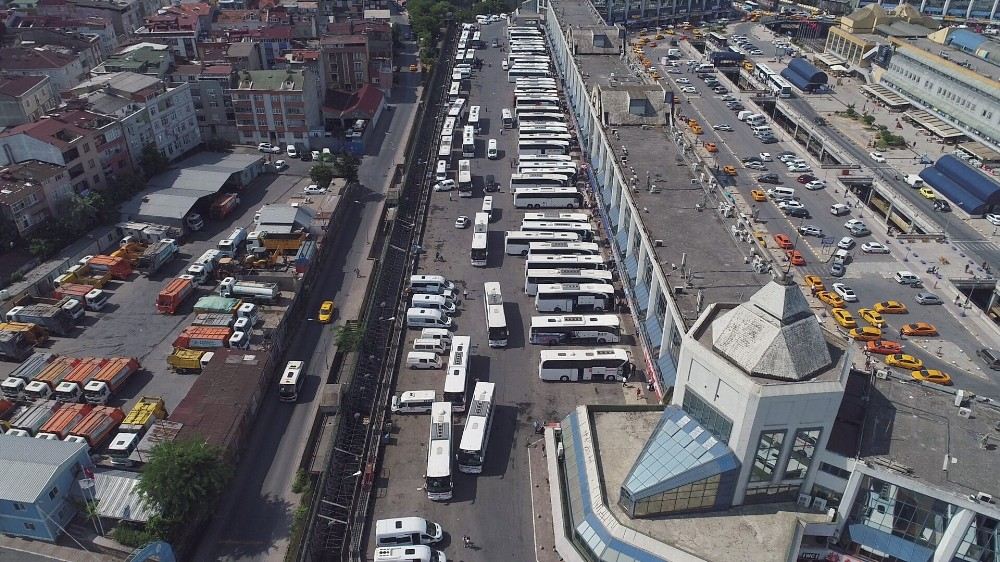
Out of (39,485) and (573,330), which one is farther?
(573,330)

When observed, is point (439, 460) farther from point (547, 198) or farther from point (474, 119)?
point (474, 119)

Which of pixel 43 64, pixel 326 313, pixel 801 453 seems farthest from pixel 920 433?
pixel 43 64

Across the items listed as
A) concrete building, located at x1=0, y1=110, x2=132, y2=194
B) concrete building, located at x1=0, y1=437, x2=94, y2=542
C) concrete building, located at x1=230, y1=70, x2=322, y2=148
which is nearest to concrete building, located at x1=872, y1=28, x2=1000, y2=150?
concrete building, located at x1=230, y1=70, x2=322, y2=148

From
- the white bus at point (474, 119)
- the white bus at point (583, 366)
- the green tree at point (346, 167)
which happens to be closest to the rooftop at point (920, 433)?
the white bus at point (583, 366)

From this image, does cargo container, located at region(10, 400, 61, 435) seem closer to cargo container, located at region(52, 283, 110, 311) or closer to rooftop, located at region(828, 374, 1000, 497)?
cargo container, located at region(52, 283, 110, 311)

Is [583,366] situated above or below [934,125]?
below

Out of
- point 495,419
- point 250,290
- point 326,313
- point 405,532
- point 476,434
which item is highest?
point 250,290

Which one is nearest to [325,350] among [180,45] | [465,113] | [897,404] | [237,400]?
[237,400]
